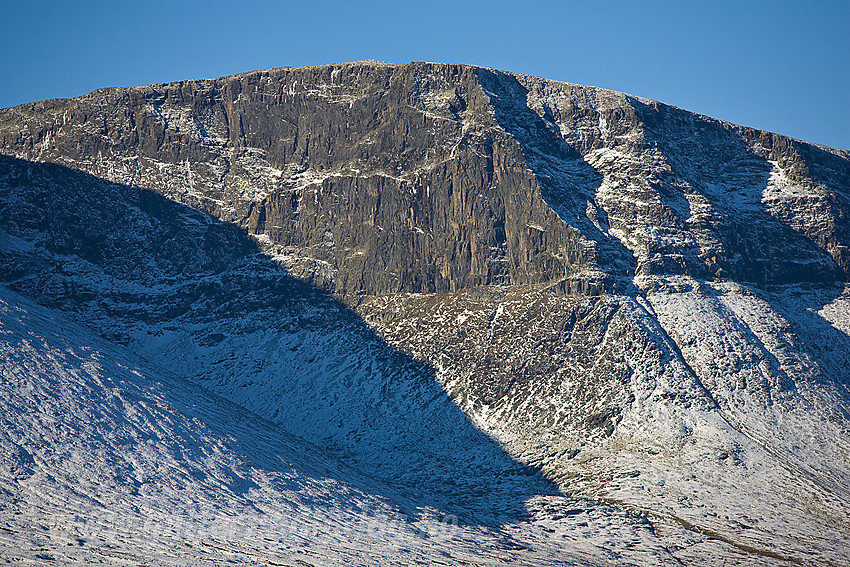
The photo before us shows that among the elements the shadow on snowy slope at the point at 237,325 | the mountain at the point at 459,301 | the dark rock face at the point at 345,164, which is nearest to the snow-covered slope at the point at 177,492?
the mountain at the point at 459,301

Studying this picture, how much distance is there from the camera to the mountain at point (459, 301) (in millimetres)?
82375

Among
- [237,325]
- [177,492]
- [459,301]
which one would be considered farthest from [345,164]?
[177,492]

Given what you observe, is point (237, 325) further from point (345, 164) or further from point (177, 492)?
point (177, 492)

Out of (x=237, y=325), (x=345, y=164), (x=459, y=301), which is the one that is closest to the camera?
(x=459, y=301)

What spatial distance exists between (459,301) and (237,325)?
27.8 meters

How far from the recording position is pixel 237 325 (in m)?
120

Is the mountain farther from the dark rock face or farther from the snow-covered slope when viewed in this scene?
the snow-covered slope

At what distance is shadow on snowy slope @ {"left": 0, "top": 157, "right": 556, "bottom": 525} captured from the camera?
99188mm

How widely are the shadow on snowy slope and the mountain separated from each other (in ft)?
1.15

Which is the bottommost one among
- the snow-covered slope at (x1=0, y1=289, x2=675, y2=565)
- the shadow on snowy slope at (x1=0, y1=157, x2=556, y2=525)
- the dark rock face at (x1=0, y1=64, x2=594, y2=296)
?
the snow-covered slope at (x1=0, y1=289, x2=675, y2=565)

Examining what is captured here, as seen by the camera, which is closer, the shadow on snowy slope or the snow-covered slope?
the snow-covered slope

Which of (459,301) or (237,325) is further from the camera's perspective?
(237,325)

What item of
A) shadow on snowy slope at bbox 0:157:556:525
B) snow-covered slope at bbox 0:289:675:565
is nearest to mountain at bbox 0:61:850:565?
shadow on snowy slope at bbox 0:157:556:525

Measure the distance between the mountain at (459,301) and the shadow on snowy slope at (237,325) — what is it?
1.15 ft
